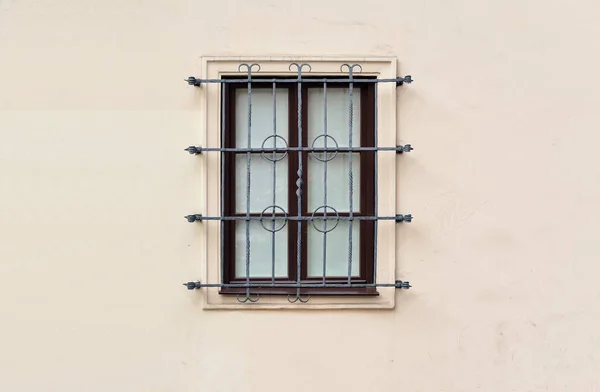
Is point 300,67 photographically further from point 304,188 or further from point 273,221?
point 273,221

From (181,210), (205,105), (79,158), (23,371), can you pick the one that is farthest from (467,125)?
(23,371)

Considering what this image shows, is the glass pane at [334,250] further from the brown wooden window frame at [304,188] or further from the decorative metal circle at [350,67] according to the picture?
the decorative metal circle at [350,67]

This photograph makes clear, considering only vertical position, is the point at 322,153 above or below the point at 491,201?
above

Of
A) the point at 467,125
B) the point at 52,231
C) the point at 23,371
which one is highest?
the point at 467,125

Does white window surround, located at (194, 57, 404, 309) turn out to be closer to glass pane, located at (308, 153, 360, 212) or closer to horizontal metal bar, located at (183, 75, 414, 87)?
horizontal metal bar, located at (183, 75, 414, 87)

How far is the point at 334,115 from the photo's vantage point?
3.24 meters

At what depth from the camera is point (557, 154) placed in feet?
10.4

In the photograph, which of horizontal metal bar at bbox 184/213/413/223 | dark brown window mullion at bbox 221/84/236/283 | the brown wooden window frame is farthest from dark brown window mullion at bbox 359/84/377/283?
dark brown window mullion at bbox 221/84/236/283

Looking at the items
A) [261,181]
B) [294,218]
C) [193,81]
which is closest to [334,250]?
[294,218]

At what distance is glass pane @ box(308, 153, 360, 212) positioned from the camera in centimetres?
322

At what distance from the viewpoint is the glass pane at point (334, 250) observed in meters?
3.23

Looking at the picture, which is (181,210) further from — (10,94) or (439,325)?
(439,325)

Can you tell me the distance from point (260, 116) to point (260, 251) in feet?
2.57

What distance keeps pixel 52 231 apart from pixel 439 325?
225 cm
